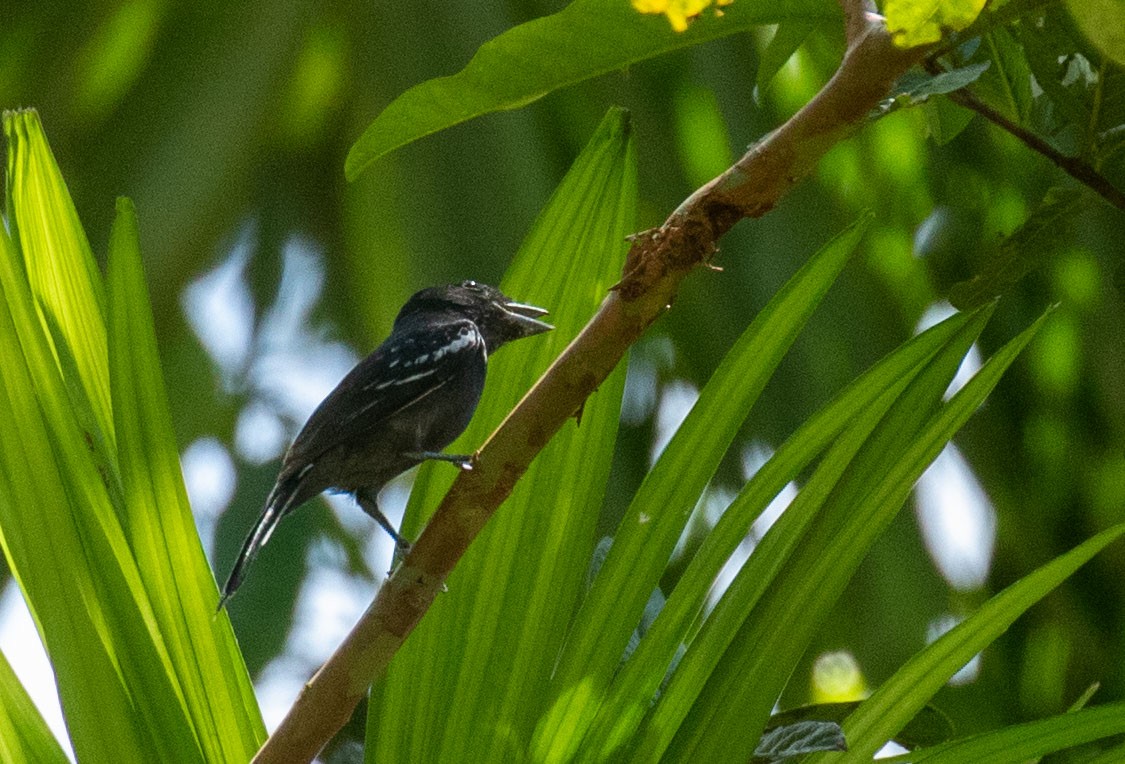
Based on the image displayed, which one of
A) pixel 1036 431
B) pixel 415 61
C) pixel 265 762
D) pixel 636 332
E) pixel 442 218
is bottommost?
pixel 265 762

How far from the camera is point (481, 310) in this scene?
5.39 feet

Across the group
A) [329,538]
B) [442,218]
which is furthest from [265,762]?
[329,538]

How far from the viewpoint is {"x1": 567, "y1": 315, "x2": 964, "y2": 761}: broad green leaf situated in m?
1.24

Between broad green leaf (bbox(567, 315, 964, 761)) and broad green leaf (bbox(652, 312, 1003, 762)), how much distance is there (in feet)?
0.07

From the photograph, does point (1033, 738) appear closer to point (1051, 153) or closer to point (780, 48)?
point (1051, 153)

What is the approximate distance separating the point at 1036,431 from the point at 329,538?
1021mm

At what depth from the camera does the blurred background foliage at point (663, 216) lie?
64.7 inches

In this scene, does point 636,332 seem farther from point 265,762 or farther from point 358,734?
point 358,734

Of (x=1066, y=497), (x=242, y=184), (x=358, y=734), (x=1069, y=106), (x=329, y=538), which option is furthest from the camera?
(x=329, y=538)

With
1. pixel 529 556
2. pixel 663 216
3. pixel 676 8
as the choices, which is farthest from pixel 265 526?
pixel 676 8

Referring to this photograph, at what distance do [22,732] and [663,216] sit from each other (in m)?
0.96

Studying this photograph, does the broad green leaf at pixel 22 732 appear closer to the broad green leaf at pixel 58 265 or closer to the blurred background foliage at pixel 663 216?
the broad green leaf at pixel 58 265

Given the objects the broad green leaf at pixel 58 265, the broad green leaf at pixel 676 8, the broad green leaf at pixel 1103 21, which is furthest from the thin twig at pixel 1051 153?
the broad green leaf at pixel 58 265

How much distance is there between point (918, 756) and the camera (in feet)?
4.06
